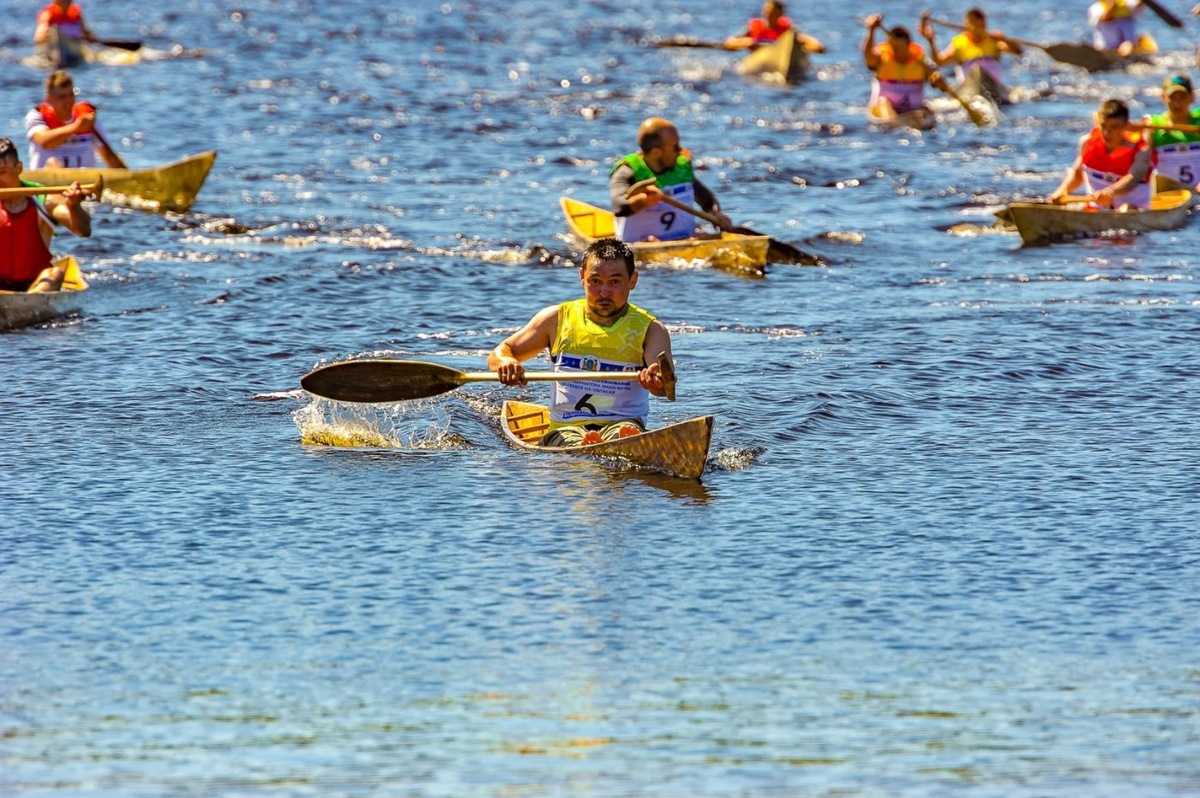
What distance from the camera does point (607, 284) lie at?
35.7ft

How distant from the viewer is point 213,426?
39.3 feet

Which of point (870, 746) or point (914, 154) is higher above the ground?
point (914, 154)

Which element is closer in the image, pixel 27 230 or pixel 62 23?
pixel 27 230

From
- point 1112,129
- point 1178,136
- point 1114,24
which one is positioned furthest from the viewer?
point 1114,24

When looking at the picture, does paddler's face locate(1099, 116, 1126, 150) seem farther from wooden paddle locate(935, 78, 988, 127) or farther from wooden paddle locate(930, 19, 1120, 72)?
wooden paddle locate(930, 19, 1120, 72)

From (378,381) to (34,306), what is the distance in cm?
470

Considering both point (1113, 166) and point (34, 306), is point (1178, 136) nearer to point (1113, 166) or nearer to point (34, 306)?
point (1113, 166)

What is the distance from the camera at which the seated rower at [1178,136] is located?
19609mm

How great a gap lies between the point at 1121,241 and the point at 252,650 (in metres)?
12.9

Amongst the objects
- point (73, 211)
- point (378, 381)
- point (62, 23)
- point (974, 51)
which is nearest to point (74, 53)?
point (62, 23)

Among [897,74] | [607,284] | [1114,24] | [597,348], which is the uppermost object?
[1114,24]

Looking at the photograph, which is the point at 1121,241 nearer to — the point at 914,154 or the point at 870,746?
the point at 914,154

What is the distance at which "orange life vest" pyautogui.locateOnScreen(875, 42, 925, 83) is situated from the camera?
26.1 m

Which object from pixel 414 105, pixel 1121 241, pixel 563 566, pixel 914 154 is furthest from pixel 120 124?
pixel 563 566
